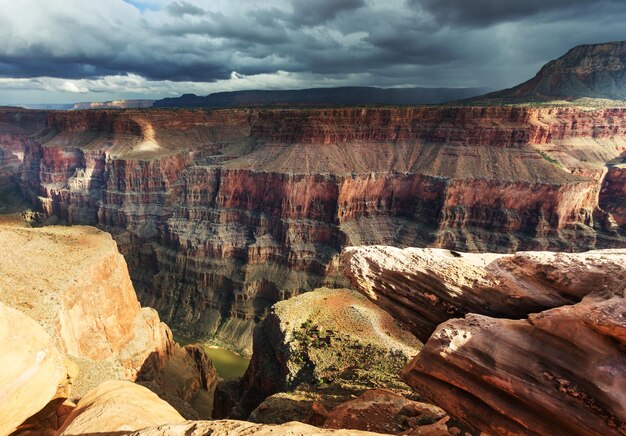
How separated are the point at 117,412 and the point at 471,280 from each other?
15113 millimetres

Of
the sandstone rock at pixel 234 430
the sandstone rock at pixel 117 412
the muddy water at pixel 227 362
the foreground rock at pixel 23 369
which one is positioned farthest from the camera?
the muddy water at pixel 227 362

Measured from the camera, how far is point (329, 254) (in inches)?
2689

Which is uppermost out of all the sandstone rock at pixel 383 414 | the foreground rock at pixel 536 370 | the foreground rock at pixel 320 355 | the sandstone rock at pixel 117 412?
the foreground rock at pixel 536 370

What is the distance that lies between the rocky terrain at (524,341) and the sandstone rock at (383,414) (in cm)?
539

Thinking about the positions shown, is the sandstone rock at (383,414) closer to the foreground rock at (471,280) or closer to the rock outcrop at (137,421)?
the foreground rock at (471,280)

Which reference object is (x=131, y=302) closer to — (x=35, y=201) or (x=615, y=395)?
(x=615, y=395)

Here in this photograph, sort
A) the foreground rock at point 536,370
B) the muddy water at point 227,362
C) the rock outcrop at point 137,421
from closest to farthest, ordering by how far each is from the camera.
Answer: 1. the foreground rock at point 536,370
2. the rock outcrop at point 137,421
3. the muddy water at point 227,362

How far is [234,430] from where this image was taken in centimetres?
991

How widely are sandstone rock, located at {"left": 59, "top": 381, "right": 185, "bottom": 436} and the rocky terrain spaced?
407 inches

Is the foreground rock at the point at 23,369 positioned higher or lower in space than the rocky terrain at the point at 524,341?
lower

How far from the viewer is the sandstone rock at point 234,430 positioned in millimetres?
9586

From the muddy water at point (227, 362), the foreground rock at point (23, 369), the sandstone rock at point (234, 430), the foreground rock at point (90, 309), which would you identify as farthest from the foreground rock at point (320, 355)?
the muddy water at point (227, 362)

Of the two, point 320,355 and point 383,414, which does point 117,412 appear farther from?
point 320,355

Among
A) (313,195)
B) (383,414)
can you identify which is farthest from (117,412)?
(313,195)
